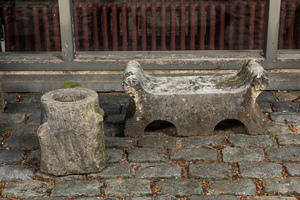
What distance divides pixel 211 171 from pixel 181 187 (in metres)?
0.40

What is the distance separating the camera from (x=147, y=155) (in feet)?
15.8

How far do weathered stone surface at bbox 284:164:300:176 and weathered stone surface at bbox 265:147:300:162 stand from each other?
0.10 meters

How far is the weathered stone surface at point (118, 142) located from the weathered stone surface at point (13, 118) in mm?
1198

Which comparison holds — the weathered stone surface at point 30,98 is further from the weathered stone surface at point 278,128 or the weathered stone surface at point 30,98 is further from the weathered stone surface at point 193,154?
the weathered stone surface at point 278,128

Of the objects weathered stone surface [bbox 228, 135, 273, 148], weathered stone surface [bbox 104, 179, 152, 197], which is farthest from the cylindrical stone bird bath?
weathered stone surface [bbox 228, 135, 273, 148]

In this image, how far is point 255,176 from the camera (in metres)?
4.38

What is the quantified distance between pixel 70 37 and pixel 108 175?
8.31 feet

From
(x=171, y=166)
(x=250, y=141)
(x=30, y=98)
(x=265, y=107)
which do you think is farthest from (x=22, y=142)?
(x=265, y=107)

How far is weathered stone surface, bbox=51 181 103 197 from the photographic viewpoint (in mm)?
4156

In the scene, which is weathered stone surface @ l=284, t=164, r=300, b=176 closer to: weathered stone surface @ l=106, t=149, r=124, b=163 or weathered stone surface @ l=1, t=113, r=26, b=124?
weathered stone surface @ l=106, t=149, r=124, b=163

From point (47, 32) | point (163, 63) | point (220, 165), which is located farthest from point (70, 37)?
point (220, 165)

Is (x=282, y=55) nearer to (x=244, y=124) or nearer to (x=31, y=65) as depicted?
(x=244, y=124)

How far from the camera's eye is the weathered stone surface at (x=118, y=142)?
5.03 metres

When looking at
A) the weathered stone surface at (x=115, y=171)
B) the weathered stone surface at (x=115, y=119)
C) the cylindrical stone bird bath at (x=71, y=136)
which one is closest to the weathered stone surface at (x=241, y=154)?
the weathered stone surface at (x=115, y=171)
